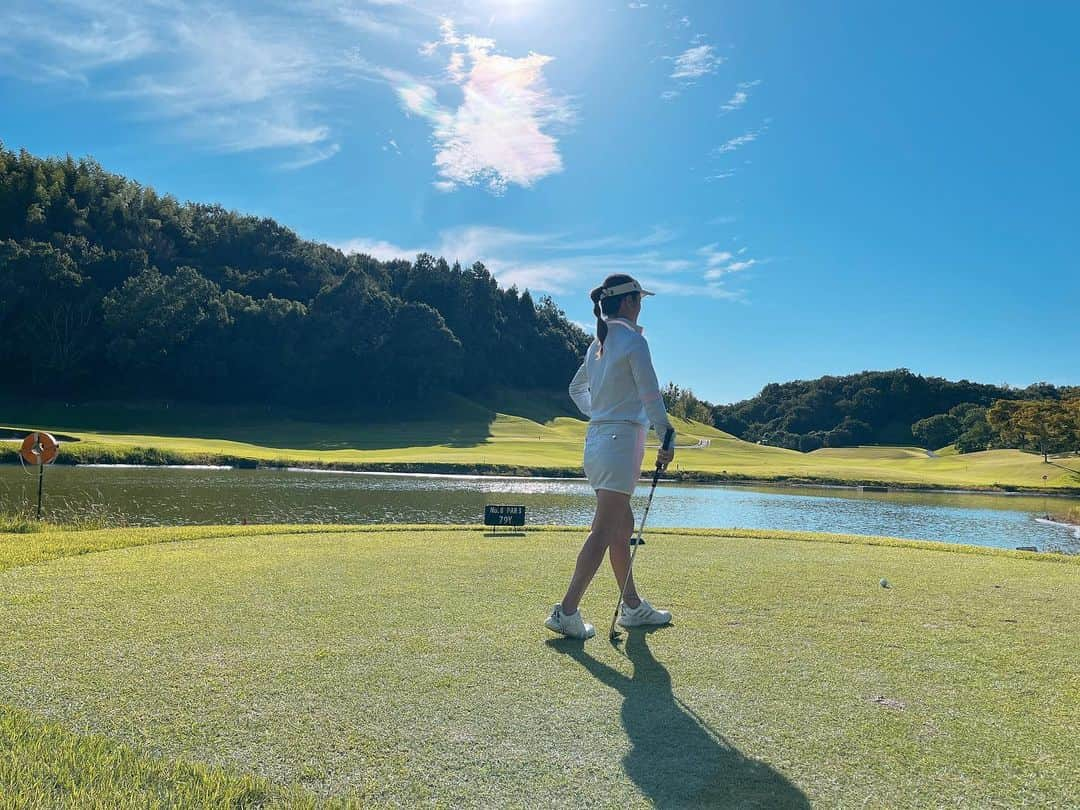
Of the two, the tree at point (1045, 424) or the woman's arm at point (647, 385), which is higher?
the tree at point (1045, 424)

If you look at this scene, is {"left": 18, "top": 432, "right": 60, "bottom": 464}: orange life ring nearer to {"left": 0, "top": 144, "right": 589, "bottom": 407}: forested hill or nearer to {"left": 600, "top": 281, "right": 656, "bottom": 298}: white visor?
{"left": 600, "top": 281, "right": 656, "bottom": 298}: white visor

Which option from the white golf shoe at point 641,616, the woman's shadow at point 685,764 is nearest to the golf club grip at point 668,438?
the white golf shoe at point 641,616

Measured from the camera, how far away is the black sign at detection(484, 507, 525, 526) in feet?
32.7

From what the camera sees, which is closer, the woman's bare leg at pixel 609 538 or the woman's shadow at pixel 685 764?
the woman's shadow at pixel 685 764

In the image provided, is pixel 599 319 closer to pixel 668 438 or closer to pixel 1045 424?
pixel 668 438

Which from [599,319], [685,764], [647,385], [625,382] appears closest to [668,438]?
[647,385]

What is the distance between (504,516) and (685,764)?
25.6 ft

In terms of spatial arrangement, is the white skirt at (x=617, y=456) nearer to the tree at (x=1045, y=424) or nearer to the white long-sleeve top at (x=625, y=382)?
the white long-sleeve top at (x=625, y=382)

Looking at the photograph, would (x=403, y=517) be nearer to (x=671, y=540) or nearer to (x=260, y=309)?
(x=671, y=540)

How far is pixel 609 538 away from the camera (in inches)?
171

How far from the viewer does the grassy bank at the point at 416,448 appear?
38.1 m

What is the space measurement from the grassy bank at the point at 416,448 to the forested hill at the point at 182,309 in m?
4.15

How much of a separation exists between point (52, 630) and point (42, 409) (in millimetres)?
60802

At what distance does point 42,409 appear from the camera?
175 ft
